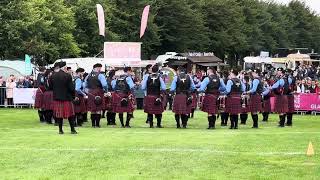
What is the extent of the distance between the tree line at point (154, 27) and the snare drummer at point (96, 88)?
19.3 m

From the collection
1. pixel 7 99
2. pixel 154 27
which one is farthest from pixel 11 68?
pixel 154 27

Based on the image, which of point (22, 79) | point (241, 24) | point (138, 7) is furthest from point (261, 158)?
point (241, 24)

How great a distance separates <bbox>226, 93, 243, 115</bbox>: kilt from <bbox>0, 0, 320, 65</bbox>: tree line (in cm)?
2090

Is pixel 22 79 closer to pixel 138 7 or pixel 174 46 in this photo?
pixel 138 7

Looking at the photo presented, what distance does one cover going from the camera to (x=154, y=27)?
179 feet

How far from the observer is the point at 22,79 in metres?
28.8

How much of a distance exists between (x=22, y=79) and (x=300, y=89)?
12.0 metres

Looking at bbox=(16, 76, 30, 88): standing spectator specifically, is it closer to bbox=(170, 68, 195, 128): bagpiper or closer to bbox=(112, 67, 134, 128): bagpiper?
bbox=(112, 67, 134, 128): bagpiper

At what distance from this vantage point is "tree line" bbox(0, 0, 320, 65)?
125ft

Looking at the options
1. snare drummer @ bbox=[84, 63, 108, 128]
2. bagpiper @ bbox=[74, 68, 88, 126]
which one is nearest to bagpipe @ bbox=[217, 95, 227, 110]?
snare drummer @ bbox=[84, 63, 108, 128]

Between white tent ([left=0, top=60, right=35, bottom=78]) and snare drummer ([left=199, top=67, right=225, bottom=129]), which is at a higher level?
white tent ([left=0, top=60, right=35, bottom=78])

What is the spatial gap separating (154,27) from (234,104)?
37.2m

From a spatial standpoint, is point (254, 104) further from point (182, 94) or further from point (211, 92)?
point (182, 94)

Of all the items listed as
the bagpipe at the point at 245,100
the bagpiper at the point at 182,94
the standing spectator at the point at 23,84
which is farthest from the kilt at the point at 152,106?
the standing spectator at the point at 23,84
